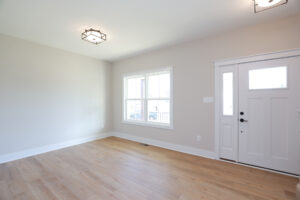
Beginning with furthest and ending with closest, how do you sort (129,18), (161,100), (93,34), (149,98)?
(149,98) < (161,100) < (93,34) < (129,18)

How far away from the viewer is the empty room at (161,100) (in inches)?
85.8

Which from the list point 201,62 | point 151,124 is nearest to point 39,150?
point 151,124

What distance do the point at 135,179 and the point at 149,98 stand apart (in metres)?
2.52

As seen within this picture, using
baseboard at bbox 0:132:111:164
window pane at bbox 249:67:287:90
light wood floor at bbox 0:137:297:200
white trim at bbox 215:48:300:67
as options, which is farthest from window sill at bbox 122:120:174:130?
window pane at bbox 249:67:287:90

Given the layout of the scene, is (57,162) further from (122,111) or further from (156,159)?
(122,111)

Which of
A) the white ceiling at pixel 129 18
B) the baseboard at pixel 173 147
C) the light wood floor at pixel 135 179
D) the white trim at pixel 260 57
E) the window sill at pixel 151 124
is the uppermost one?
the white ceiling at pixel 129 18

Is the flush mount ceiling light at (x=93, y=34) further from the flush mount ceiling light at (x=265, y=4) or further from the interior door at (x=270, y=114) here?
the interior door at (x=270, y=114)

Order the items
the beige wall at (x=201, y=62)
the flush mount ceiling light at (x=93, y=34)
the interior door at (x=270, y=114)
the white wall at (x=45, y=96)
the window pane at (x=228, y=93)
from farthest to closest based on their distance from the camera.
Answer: the white wall at (x=45, y=96), the window pane at (x=228, y=93), the flush mount ceiling light at (x=93, y=34), the beige wall at (x=201, y=62), the interior door at (x=270, y=114)

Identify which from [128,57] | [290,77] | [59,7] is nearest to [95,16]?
[59,7]

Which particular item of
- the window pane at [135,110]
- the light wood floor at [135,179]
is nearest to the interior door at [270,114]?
the light wood floor at [135,179]

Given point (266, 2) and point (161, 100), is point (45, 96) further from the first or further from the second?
point (266, 2)

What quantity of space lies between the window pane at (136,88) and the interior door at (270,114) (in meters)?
2.82

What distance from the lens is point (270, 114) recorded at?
261 centimetres

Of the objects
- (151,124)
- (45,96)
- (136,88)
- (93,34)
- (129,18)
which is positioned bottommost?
(151,124)
